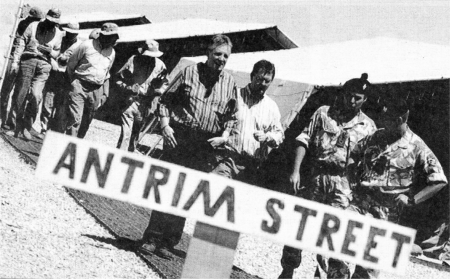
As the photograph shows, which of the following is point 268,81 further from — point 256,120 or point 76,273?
point 76,273

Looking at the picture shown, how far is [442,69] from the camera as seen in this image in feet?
16.3

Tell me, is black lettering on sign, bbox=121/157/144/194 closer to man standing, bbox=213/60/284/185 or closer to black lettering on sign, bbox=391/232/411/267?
black lettering on sign, bbox=391/232/411/267

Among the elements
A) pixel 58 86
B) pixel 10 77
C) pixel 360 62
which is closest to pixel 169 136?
pixel 10 77

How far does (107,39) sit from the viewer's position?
4.39 m

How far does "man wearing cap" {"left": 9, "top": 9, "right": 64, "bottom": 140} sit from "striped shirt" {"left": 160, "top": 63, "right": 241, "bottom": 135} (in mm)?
1428

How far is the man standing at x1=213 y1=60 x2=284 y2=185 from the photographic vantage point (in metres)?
3.33

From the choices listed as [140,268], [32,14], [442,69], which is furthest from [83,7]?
[442,69]

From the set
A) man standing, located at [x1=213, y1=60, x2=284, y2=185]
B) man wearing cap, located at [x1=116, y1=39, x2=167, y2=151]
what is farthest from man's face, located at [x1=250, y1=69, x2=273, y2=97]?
man wearing cap, located at [x1=116, y1=39, x2=167, y2=151]

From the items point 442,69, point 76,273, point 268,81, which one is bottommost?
point 76,273

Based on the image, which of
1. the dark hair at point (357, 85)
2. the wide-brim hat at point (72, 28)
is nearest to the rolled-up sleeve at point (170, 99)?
the dark hair at point (357, 85)

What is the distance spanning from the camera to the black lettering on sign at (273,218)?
2.34 meters

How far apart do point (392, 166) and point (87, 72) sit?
6.03ft

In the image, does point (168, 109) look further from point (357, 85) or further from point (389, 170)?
point (389, 170)

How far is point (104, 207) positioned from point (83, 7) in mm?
990
